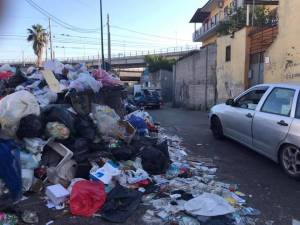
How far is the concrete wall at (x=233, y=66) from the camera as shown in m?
18.7

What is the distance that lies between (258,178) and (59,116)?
3.49 m

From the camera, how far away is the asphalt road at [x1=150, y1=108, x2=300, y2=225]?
4.95 meters

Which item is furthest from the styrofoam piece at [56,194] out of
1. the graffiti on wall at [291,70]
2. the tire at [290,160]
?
the graffiti on wall at [291,70]

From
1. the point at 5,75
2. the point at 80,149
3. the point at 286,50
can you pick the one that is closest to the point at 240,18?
the point at 286,50

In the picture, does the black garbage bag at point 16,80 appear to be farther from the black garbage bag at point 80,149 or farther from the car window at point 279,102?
the car window at point 279,102

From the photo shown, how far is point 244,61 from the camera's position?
61.1ft

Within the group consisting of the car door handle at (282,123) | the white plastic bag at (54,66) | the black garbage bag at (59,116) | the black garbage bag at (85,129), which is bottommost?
the black garbage bag at (85,129)

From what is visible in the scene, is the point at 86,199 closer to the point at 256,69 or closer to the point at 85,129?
the point at 85,129

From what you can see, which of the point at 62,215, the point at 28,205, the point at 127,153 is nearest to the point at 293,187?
the point at 127,153

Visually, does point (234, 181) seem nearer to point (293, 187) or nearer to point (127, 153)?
point (293, 187)

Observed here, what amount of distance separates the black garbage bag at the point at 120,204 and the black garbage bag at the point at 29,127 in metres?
1.65

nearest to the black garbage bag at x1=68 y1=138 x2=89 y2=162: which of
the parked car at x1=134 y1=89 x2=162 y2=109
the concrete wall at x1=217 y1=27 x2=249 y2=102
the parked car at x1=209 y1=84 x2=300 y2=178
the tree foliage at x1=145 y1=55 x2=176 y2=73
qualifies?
the parked car at x1=209 y1=84 x2=300 y2=178

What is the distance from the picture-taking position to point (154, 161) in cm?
647

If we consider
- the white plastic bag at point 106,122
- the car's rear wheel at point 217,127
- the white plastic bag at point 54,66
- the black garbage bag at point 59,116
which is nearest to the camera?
the black garbage bag at point 59,116
